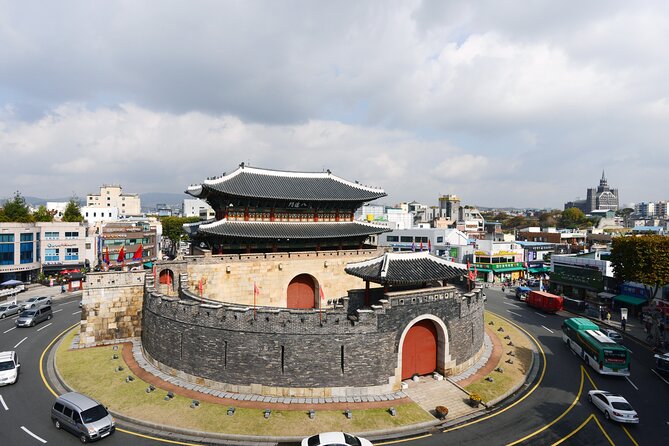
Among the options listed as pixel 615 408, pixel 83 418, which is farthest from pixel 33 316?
pixel 615 408

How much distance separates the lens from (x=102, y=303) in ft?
108

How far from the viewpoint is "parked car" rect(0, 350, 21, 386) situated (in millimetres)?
24891

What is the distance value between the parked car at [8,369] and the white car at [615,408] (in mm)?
39402

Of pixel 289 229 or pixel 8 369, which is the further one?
pixel 289 229

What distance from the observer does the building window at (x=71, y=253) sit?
63125mm

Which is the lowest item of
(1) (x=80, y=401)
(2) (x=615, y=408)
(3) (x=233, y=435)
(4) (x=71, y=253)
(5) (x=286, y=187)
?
(3) (x=233, y=435)

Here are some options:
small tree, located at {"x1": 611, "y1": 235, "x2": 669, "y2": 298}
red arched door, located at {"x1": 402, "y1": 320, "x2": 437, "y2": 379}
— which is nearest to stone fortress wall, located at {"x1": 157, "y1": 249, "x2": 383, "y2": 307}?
red arched door, located at {"x1": 402, "y1": 320, "x2": 437, "y2": 379}

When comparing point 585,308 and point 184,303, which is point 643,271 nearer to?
point 585,308

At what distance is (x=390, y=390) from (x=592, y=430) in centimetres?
1158

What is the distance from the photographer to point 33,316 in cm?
3897

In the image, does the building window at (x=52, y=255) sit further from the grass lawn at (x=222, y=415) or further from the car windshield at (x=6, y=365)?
the grass lawn at (x=222, y=415)

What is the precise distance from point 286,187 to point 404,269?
Answer: 19.6 m

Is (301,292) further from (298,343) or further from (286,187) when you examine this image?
(298,343)

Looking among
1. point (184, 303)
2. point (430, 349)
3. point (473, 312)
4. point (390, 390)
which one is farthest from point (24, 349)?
point (473, 312)
